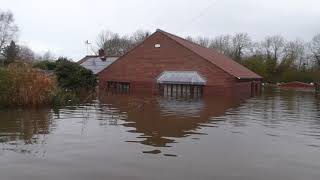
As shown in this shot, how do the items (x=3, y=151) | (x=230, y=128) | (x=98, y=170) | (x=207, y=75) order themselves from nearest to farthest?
(x=98, y=170) < (x=3, y=151) < (x=230, y=128) < (x=207, y=75)

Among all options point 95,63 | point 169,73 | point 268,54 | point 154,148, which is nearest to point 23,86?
point 154,148

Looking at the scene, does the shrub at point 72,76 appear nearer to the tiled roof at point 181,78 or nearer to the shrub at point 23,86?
the tiled roof at point 181,78

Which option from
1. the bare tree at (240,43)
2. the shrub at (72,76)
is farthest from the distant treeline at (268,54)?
the shrub at (72,76)

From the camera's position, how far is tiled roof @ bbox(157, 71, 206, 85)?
46.2 metres

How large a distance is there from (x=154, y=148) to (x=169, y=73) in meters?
35.2

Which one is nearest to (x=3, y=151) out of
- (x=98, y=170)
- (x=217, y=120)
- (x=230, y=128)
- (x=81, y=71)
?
(x=98, y=170)

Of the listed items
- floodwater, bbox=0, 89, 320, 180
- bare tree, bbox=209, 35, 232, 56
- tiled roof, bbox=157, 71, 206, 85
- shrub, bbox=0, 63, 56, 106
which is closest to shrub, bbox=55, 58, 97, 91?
tiled roof, bbox=157, 71, 206, 85

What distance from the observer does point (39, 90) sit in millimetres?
25203

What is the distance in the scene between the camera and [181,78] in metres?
47.1

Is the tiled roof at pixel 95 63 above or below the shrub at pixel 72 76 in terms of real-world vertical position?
above

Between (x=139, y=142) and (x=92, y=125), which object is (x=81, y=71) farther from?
(x=139, y=142)

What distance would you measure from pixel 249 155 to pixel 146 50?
1484 inches

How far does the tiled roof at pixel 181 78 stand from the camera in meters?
46.2

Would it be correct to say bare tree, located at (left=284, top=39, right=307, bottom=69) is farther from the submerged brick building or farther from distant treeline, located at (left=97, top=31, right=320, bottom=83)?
the submerged brick building
